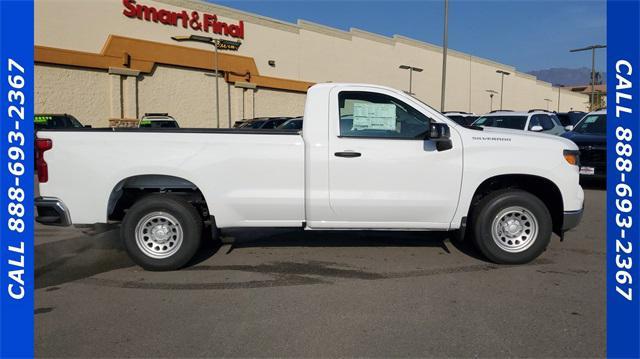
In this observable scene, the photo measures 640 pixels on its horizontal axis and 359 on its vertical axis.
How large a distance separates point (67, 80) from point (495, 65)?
55041mm

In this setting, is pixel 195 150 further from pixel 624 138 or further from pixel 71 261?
pixel 624 138

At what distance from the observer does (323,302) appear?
4.53m

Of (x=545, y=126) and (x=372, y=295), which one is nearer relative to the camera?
(x=372, y=295)

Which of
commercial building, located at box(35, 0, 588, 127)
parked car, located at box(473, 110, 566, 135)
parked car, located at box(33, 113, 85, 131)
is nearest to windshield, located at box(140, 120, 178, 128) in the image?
parked car, located at box(33, 113, 85, 131)

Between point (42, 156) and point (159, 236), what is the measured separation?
145 centimetres

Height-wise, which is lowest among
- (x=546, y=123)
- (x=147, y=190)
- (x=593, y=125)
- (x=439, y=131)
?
(x=147, y=190)

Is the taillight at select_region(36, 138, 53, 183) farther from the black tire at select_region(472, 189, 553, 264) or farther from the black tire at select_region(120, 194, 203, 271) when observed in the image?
the black tire at select_region(472, 189, 553, 264)

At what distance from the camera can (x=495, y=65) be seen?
67000 mm

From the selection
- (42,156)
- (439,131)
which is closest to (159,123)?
(42,156)

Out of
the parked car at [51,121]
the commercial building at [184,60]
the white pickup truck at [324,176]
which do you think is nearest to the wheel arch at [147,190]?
the white pickup truck at [324,176]

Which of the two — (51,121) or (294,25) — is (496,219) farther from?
(294,25)

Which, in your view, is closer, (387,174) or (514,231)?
(387,174)

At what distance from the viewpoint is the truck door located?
17.7 ft

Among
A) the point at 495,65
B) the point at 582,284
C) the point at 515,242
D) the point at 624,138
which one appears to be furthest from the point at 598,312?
the point at 495,65
